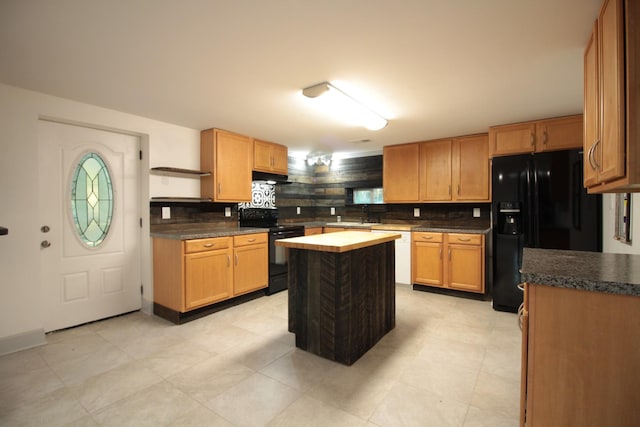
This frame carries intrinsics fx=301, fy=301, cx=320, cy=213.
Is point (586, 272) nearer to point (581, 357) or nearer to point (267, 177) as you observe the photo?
point (581, 357)

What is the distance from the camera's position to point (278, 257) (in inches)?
165

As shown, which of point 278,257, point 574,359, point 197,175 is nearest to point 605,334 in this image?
point 574,359

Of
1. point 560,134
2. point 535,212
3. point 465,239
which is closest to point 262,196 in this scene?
point 465,239

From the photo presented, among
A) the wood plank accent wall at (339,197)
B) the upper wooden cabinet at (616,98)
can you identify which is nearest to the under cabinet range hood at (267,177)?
the wood plank accent wall at (339,197)

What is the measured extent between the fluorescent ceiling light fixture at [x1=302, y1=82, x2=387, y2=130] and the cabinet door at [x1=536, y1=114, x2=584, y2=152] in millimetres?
1767

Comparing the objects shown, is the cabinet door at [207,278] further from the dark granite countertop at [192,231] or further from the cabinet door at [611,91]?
the cabinet door at [611,91]

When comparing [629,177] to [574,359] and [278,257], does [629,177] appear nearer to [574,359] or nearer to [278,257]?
[574,359]

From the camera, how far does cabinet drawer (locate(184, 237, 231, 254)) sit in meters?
3.12

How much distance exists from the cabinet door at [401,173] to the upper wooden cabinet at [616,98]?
297 cm

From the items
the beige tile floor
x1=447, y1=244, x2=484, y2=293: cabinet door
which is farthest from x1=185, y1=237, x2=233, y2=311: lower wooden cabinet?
x1=447, y1=244, x2=484, y2=293: cabinet door

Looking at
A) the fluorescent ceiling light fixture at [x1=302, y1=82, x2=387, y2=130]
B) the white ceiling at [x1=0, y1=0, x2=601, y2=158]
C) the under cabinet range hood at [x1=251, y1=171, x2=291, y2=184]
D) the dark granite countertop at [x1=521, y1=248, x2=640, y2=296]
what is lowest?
the dark granite countertop at [x1=521, y1=248, x2=640, y2=296]

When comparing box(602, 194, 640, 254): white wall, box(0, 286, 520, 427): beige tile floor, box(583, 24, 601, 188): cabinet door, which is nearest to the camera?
box(583, 24, 601, 188): cabinet door

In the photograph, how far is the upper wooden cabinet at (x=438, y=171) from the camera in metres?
4.05

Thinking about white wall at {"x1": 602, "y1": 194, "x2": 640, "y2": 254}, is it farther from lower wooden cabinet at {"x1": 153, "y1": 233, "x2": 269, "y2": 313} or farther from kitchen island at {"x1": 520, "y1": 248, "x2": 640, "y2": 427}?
lower wooden cabinet at {"x1": 153, "y1": 233, "x2": 269, "y2": 313}
